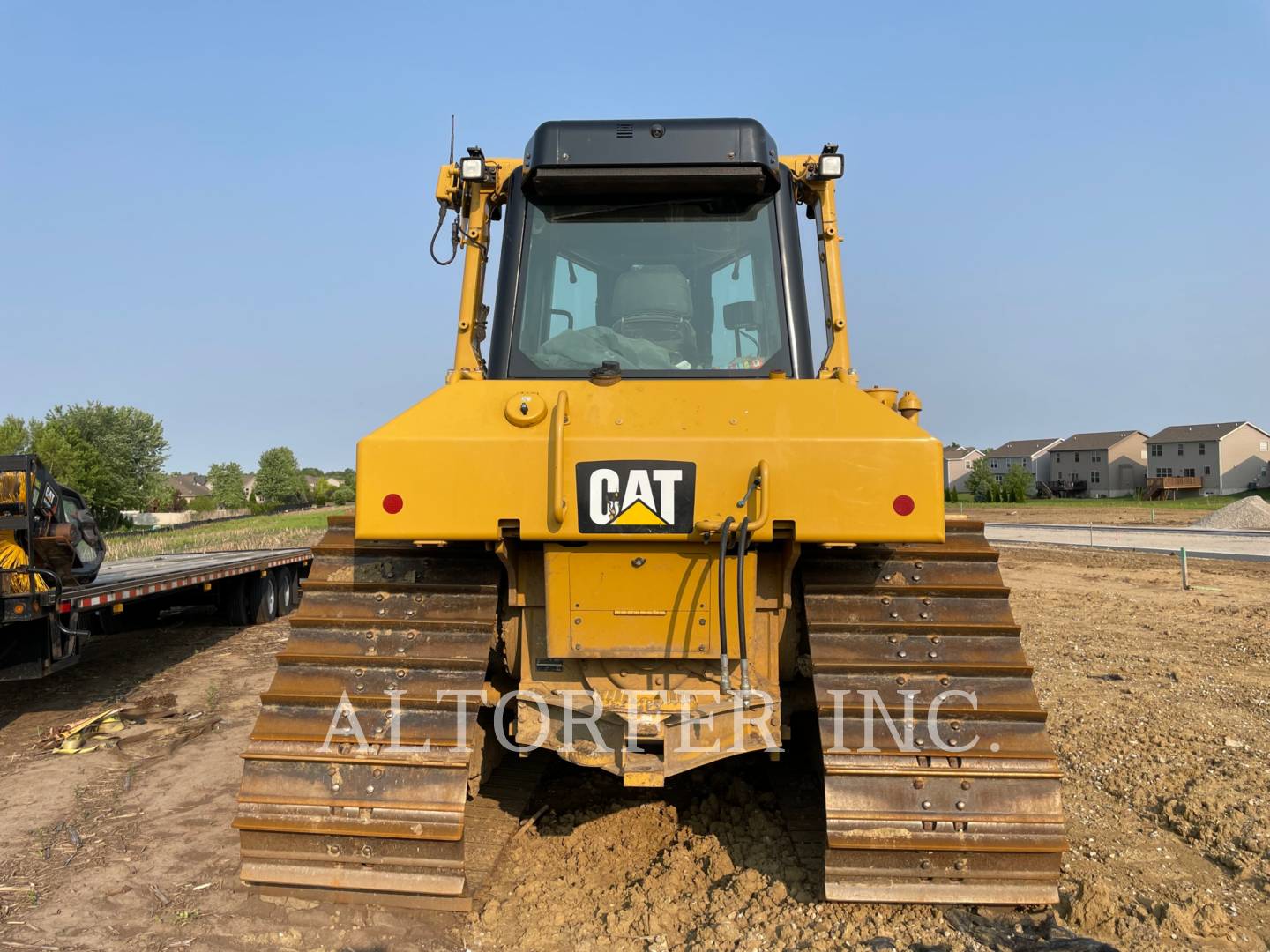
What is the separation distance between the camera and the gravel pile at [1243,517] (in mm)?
30578

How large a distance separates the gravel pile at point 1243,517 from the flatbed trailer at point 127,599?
31.4 metres

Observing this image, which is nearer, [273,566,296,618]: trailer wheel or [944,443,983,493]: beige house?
[273,566,296,618]: trailer wheel

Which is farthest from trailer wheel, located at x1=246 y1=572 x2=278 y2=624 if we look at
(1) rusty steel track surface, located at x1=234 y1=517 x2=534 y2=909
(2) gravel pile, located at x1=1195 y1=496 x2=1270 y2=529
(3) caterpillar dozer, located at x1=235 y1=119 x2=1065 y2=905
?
(2) gravel pile, located at x1=1195 y1=496 x2=1270 y2=529

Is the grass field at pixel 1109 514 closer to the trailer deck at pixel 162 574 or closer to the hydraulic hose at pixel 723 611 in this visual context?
the trailer deck at pixel 162 574

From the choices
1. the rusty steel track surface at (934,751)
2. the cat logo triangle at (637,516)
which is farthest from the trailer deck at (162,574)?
the rusty steel track surface at (934,751)

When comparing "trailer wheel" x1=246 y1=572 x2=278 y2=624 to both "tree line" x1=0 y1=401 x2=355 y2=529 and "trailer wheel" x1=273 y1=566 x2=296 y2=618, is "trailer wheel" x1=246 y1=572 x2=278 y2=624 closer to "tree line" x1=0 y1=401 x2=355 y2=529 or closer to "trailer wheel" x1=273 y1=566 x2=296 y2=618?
"trailer wheel" x1=273 y1=566 x2=296 y2=618

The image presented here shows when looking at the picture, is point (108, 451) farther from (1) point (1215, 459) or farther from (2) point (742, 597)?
(1) point (1215, 459)

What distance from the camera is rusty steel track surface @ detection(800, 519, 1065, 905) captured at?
9.83 ft

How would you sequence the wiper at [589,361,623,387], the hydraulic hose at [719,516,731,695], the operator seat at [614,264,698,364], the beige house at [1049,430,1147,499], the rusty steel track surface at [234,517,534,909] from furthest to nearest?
the beige house at [1049,430,1147,499]
the operator seat at [614,264,698,364]
the wiper at [589,361,623,387]
the rusty steel track surface at [234,517,534,909]
the hydraulic hose at [719,516,731,695]

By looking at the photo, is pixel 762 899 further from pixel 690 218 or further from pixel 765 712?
pixel 690 218

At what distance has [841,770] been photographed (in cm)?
305

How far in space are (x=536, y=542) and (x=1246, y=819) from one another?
3.51 m

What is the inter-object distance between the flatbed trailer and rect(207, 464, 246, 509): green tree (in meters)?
87.5

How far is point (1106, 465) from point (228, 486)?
94.3m
